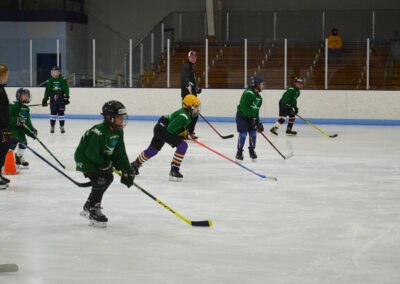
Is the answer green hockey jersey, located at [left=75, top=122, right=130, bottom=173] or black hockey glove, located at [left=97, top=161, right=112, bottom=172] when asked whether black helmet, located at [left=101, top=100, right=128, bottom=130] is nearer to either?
green hockey jersey, located at [left=75, top=122, right=130, bottom=173]

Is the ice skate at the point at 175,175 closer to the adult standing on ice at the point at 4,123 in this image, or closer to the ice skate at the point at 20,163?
the adult standing on ice at the point at 4,123

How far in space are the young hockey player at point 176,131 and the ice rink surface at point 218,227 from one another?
18 cm

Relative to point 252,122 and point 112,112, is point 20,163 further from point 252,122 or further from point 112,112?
point 112,112

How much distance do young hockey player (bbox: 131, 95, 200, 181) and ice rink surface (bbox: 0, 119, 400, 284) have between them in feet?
0.60

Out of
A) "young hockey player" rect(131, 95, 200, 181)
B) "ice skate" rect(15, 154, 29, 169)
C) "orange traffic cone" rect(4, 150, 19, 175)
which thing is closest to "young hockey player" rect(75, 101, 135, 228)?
"young hockey player" rect(131, 95, 200, 181)

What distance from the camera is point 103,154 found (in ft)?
13.6

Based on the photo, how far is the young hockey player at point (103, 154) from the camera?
407 centimetres

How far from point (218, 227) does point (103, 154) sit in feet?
2.64

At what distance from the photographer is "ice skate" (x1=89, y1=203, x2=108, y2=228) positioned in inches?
167

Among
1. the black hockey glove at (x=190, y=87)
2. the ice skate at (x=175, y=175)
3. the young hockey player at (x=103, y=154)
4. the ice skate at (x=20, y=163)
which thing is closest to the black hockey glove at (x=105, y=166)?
the young hockey player at (x=103, y=154)

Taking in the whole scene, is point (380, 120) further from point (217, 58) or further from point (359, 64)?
point (217, 58)

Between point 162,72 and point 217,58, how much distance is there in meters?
1.23

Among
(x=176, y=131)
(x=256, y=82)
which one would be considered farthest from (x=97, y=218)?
(x=256, y=82)

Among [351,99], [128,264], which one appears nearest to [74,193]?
[128,264]
